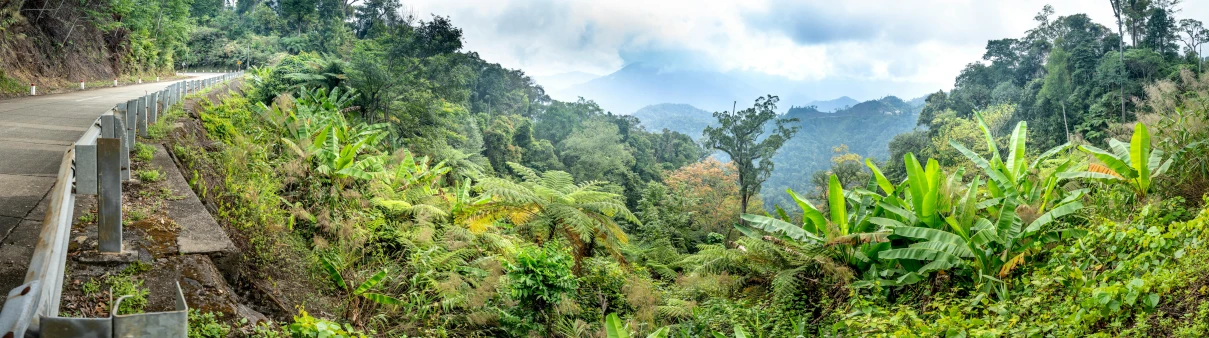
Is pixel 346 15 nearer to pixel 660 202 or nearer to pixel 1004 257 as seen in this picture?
pixel 660 202

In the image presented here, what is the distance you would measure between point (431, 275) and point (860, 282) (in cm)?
381

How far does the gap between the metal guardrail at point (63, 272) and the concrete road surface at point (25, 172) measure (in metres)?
0.39

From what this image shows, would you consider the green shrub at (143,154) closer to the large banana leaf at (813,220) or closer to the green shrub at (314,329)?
the green shrub at (314,329)

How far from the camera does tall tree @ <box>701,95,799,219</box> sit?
99.3ft

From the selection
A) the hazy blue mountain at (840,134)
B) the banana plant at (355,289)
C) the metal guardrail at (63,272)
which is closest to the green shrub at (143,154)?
the metal guardrail at (63,272)

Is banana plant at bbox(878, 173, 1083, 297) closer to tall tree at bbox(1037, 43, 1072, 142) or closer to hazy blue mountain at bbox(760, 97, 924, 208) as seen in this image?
tall tree at bbox(1037, 43, 1072, 142)

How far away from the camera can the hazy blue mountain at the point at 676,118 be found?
5017 inches

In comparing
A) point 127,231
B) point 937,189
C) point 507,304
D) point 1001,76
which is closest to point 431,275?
point 507,304

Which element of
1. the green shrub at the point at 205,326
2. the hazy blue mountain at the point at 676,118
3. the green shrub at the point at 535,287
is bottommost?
the green shrub at the point at 535,287

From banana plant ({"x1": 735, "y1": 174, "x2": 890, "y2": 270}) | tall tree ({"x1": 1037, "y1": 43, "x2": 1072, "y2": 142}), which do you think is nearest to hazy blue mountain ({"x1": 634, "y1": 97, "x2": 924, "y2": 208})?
tall tree ({"x1": 1037, "y1": 43, "x2": 1072, "y2": 142})

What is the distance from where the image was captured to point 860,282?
530 cm

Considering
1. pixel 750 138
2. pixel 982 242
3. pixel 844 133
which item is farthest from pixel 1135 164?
pixel 844 133

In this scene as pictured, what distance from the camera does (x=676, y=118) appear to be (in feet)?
475

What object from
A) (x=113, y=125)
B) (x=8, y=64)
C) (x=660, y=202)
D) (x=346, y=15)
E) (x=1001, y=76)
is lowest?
(x=660, y=202)
